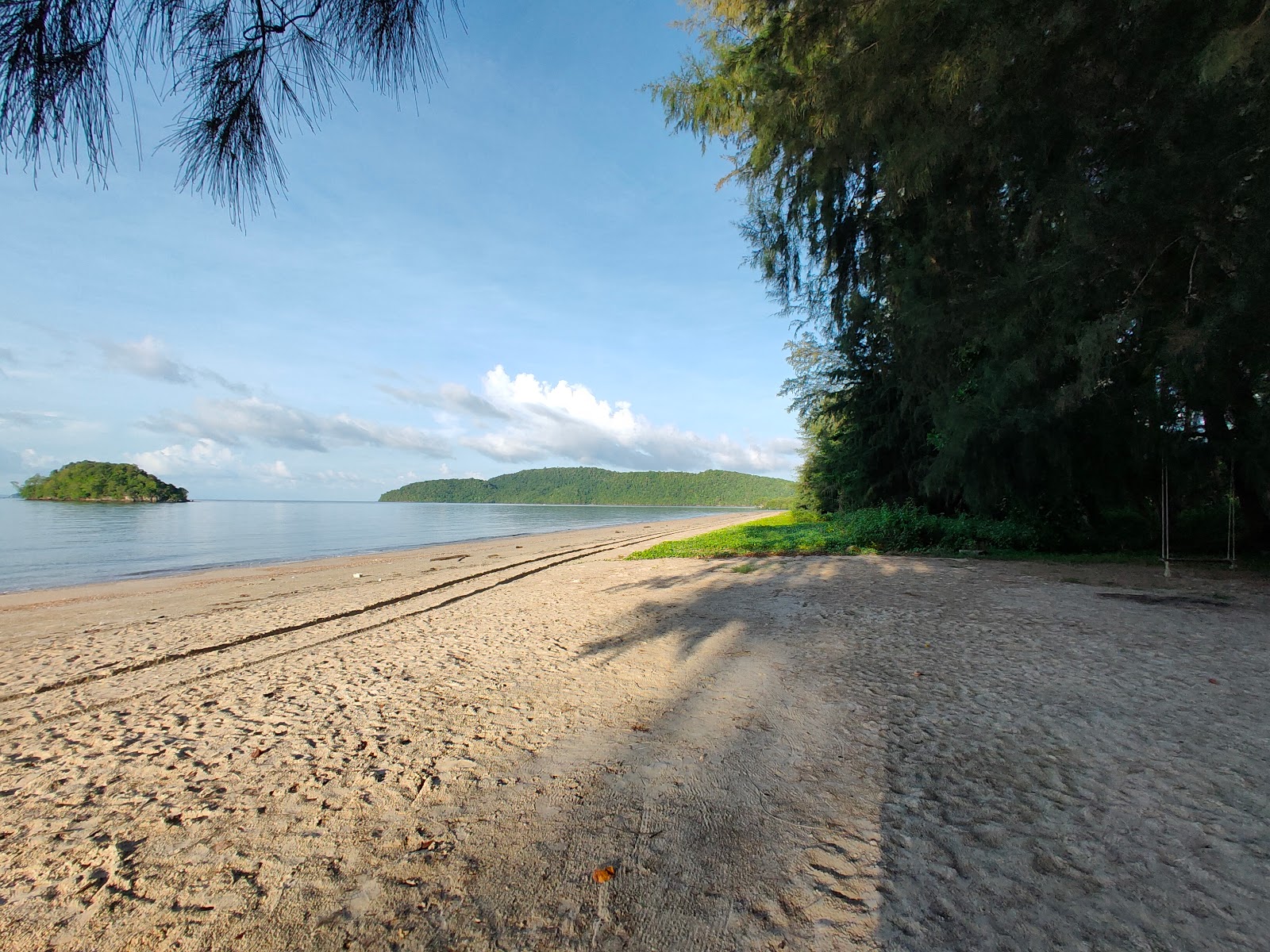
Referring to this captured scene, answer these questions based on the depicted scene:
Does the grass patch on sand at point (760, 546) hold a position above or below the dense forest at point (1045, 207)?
below

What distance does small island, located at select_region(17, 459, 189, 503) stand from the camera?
7469 cm

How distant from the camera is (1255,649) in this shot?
15.6ft

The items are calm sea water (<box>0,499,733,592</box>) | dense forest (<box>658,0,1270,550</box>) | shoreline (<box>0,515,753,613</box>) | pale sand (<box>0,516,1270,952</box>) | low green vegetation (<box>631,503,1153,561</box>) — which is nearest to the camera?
pale sand (<box>0,516,1270,952</box>)

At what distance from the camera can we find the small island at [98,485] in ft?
245

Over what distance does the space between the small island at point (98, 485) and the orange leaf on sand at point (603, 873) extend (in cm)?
9795

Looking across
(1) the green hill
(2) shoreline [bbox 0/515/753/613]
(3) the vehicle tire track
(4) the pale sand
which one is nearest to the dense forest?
(4) the pale sand

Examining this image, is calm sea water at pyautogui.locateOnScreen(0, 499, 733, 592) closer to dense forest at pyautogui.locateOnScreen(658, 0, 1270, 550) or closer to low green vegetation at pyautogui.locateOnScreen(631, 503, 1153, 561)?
low green vegetation at pyautogui.locateOnScreen(631, 503, 1153, 561)

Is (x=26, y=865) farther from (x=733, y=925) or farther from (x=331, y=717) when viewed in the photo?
(x=733, y=925)

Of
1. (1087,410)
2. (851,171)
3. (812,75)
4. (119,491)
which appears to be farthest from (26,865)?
(119,491)

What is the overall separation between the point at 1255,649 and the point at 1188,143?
465 centimetres

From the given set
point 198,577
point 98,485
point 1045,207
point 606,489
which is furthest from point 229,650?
point 606,489

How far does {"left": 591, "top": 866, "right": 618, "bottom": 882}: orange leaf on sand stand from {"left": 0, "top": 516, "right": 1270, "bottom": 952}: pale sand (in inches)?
1.0

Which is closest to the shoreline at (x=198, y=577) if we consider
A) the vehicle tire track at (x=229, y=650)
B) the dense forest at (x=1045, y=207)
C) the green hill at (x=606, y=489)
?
the vehicle tire track at (x=229, y=650)

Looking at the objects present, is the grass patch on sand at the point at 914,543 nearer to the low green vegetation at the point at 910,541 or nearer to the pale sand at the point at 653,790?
the low green vegetation at the point at 910,541
